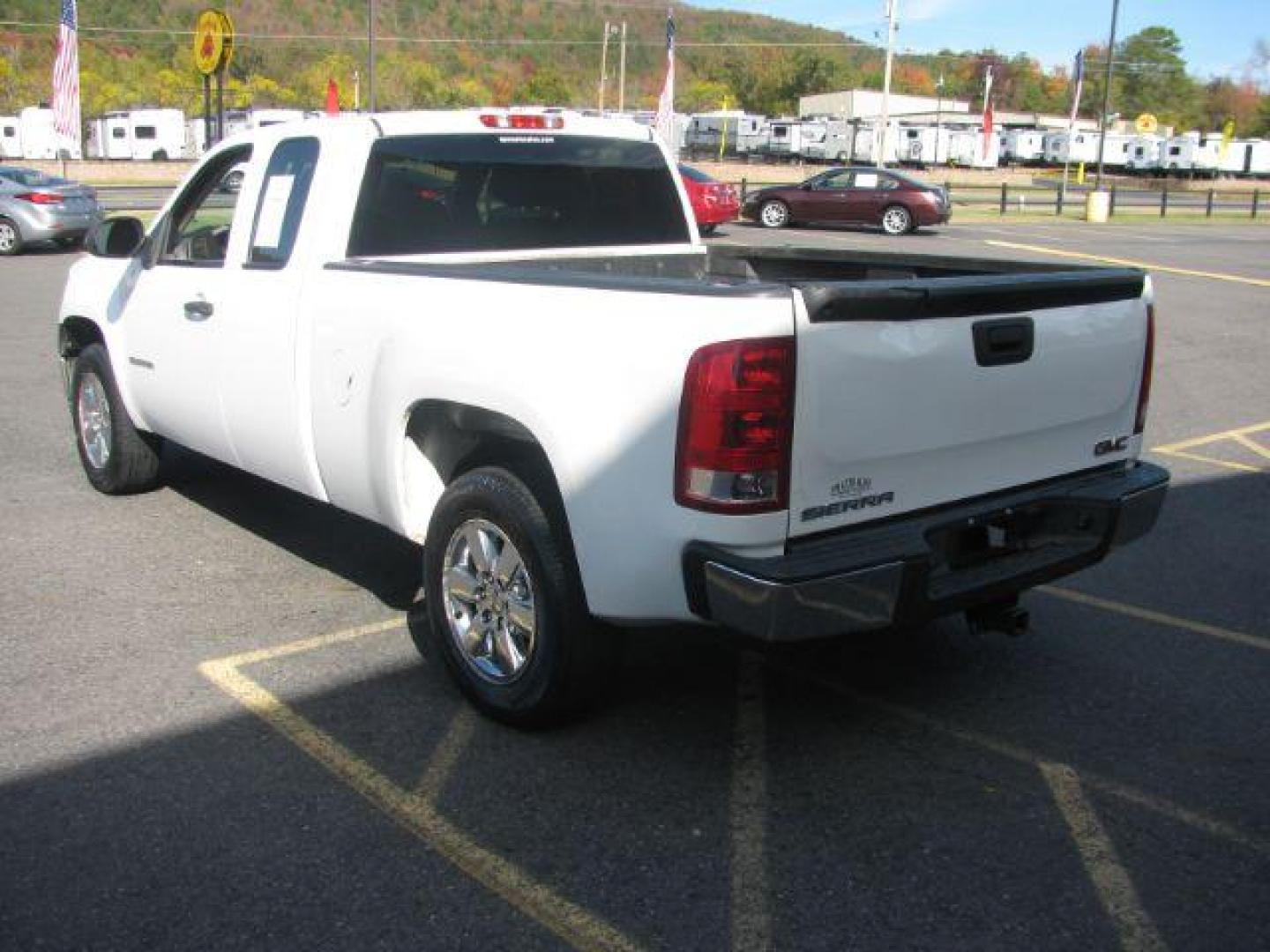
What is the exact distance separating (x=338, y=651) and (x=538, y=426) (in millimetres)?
1582

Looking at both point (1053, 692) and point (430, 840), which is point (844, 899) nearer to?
point (430, 840)

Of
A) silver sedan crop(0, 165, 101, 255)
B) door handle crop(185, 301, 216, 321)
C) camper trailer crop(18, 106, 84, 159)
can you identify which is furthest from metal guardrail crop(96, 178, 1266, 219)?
door handle crop(185, 301, 216, 321)

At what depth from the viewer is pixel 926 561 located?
348 centimetres

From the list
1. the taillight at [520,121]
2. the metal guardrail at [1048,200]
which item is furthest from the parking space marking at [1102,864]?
the metal guardrail at [1048,200]

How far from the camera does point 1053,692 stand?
177 inches

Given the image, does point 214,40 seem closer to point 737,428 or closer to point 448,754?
point 448,754

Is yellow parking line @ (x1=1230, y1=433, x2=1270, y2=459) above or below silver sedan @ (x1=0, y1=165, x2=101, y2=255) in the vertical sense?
below

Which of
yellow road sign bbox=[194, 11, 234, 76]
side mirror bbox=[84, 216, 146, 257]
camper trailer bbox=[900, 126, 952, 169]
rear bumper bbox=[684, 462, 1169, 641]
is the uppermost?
camper trailer bbox=[900, 126, 952, 169]

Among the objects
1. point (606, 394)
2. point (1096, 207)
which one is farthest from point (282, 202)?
point (1096, 207)

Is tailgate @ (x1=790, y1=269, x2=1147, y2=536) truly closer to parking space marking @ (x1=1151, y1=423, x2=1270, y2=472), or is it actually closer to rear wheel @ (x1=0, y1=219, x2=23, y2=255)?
parking space marking @ (x1=1151, y1=423, x2=1270, y2=472)

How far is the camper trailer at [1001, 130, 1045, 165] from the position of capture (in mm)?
79688

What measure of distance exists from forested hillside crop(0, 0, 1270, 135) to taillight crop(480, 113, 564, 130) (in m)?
90.8

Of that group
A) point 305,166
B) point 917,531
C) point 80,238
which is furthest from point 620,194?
point 80,238

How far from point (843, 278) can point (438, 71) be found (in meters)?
140
